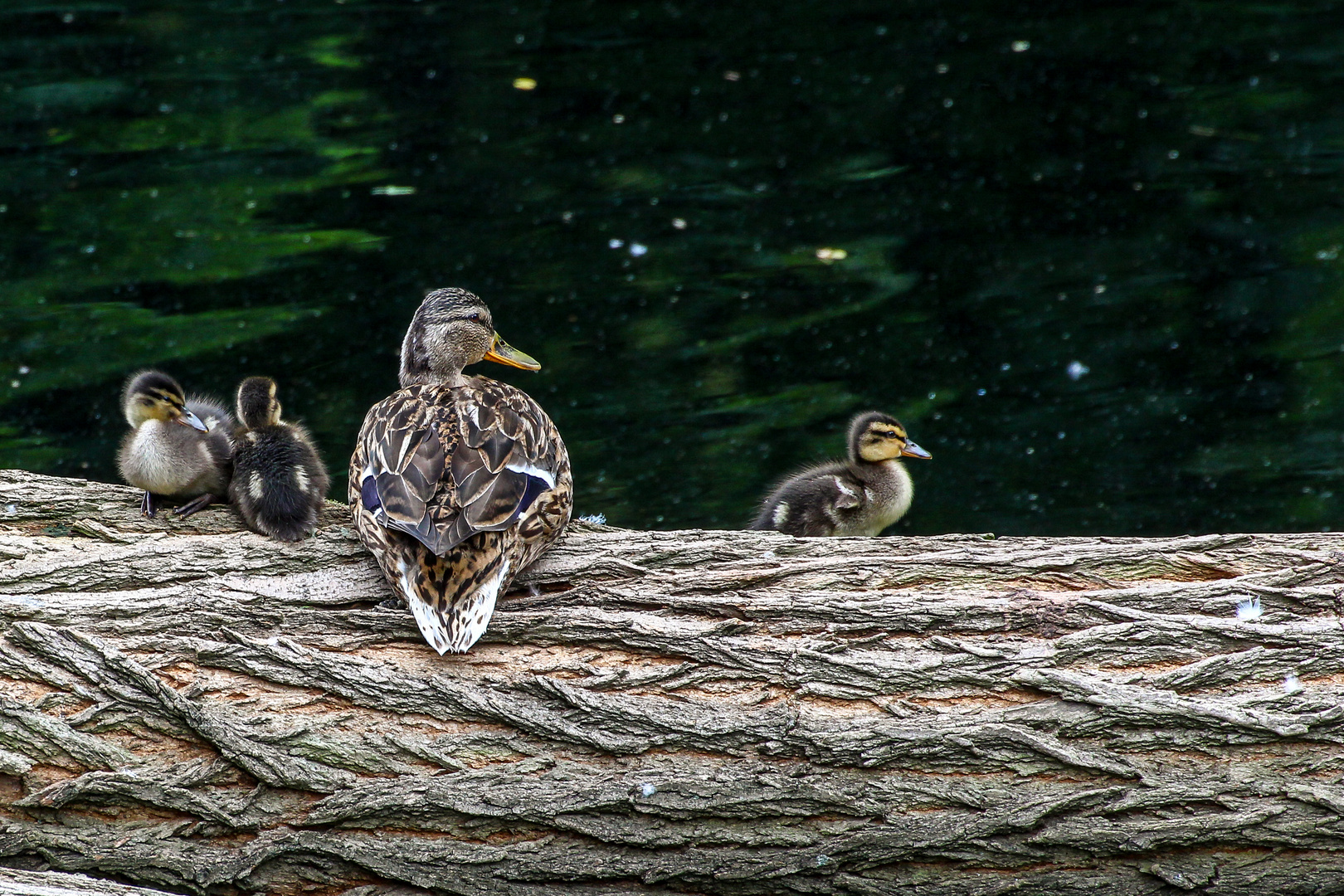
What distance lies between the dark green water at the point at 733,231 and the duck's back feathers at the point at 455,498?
2895mm

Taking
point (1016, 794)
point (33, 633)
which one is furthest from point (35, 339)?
point (1016, 794)

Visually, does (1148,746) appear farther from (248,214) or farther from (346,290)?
(248,214)

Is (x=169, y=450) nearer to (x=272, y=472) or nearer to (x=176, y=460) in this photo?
(x=176, y=460)

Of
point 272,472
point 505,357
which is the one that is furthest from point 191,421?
point 505,357

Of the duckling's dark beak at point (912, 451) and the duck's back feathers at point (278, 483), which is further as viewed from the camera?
the duckling's dark beak at point (912, 451)

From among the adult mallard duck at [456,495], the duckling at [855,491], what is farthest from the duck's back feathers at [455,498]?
the duckling at [855,491]

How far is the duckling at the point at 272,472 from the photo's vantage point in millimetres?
4504

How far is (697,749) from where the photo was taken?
3748 mm

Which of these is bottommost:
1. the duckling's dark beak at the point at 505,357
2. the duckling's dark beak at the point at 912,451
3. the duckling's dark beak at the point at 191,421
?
the duckling's dark beak at the point at 912,451

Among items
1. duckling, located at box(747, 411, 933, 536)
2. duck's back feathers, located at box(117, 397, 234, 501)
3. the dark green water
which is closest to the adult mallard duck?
duck's back feathers, located at box(117, 397, 234, 501)

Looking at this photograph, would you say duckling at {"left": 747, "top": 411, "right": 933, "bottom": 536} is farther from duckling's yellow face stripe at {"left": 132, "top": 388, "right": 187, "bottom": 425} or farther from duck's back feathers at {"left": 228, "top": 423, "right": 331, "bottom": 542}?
duckling's yellow face stripe at {"left": 132, "top": 388, "right": 187, "bottom": 425}

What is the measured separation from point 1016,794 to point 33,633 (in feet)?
8.90

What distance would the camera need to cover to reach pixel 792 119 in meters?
12.7

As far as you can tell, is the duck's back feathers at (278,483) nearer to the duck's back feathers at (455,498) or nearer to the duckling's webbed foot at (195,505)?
the duckling's webbed foot at (195,505)
